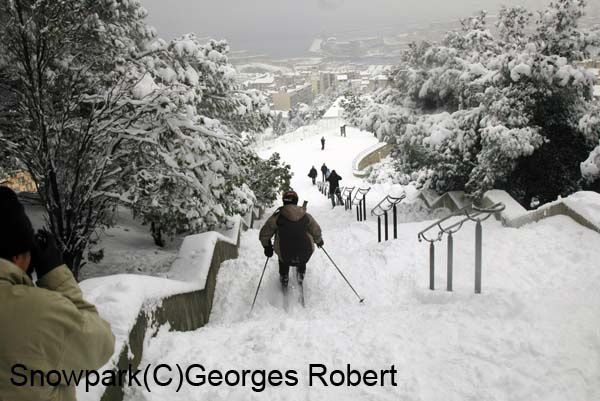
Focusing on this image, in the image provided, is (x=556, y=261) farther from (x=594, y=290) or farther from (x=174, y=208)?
(x=174, y=208)

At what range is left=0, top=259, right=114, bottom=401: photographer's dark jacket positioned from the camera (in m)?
1.89

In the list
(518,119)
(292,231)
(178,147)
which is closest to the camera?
(292,231)

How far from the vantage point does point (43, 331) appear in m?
1.94

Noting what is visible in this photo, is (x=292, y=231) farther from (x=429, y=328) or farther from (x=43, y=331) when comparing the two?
(x=43, y=331)

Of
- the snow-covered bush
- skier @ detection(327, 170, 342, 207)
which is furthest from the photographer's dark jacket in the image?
skier @ detection(327, 170, 342, 207)

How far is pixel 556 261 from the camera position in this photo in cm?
674

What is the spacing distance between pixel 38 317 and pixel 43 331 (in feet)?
0.20

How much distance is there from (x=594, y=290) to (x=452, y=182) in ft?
26.2

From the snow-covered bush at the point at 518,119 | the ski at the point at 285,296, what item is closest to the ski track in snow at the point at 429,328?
the ski at the point at 285,296

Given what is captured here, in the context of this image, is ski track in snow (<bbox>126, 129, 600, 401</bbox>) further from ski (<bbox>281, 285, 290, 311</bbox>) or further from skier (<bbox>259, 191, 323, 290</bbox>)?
skier (<bbox>259, 191, 323, 290</bbox>)

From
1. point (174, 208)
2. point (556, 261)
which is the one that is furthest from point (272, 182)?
point (556, 261)

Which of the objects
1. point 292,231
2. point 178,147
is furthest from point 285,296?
point 178,147

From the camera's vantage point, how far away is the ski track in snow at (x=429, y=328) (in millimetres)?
3586

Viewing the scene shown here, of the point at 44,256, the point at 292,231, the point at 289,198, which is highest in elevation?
the point at 44,256
